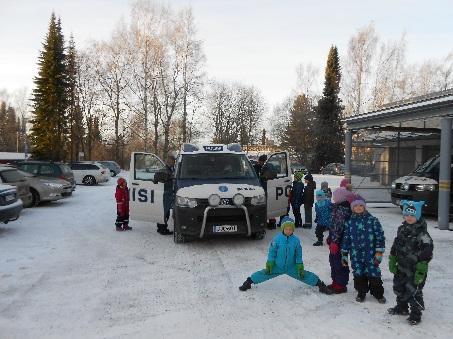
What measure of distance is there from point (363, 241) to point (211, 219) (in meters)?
3.36

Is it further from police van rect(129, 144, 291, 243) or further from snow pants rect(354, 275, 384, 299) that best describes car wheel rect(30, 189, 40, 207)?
snow pants rect(354, 275, 384, 299)

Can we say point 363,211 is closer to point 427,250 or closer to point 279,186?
point 427,250

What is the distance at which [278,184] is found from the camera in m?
9.61

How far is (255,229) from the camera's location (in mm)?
7922

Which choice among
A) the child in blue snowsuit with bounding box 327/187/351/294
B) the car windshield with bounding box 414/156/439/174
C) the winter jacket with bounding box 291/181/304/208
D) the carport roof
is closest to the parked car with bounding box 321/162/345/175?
the carport roof

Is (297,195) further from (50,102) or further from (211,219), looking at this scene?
(50,102)

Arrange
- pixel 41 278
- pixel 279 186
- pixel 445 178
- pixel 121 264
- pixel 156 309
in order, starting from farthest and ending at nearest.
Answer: pixel 445 178, pixel 279 186, pixel 121 264, pixel 41 278, pixel 156 309

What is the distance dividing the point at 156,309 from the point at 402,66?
4264cm

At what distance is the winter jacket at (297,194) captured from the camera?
10320mm

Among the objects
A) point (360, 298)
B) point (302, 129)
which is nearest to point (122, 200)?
point (360, 298)

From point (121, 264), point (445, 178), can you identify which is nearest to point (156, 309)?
point (121, 264)

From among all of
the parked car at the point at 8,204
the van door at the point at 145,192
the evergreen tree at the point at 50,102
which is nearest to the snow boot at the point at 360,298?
the van door at the point at 145,192

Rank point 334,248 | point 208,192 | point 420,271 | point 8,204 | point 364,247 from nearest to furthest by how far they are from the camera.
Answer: point 420,271 → point 364,247 → point 334,248 → point 208,192 → point 8,204

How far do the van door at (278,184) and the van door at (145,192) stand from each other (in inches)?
95.9
